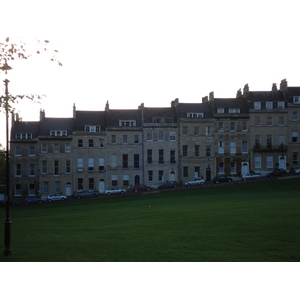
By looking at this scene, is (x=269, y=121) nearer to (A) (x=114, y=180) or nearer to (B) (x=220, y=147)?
(B) (x=220, y=147)

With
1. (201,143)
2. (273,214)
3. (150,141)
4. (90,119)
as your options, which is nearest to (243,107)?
(201,143)

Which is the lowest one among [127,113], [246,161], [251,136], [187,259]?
[187,259]

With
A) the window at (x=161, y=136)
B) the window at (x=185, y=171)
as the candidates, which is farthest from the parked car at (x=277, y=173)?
the window at (x=161, y=136)

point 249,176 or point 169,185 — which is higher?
point 249,176

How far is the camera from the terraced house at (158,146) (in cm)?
7238

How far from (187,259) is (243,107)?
63.0 m

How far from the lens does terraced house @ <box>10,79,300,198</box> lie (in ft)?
237

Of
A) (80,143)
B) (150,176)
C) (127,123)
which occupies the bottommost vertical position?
(150,176)

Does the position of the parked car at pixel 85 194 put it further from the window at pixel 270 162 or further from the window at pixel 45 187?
the window at pixel 270 162

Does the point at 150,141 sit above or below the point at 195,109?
below

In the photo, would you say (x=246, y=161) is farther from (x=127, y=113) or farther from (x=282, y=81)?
(x=127, y=113)

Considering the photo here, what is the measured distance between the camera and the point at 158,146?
7356 cm

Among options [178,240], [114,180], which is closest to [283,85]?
[114,180]

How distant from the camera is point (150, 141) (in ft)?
241
